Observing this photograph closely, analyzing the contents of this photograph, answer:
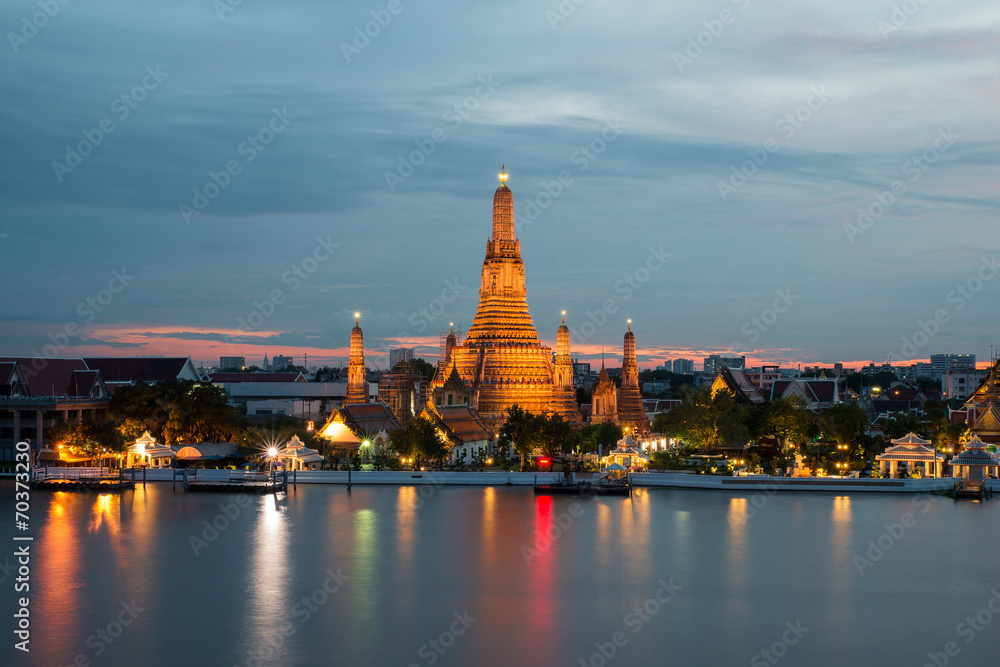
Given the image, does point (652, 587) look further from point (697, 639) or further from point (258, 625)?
point (258, 625)

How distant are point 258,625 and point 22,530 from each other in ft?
60.0

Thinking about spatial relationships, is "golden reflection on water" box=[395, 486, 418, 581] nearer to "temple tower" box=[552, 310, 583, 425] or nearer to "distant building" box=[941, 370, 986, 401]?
"temple tower" box=[552, 310, 583, 425]

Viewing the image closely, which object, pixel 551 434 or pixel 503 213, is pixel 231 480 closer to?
pixel 551 434

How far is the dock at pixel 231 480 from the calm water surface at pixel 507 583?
15.7 feet

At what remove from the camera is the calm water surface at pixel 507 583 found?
25.9 meters

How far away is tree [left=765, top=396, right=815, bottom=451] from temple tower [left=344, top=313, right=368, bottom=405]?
Result: 30.4m

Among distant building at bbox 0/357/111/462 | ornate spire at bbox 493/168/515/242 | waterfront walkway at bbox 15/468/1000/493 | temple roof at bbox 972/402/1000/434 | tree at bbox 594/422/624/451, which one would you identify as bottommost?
waterfront walkway at bbox 15/468/1000/493

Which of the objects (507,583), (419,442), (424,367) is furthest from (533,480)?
(424,367)

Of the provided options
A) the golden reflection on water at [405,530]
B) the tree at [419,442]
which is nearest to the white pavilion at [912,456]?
the tree at [419,442]

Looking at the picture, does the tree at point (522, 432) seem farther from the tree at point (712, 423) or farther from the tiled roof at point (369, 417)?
the tree at point (712, 423)

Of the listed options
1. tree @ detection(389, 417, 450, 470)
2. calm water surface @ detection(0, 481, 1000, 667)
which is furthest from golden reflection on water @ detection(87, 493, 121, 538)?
tree @ detection(389, 417, 450, 470)

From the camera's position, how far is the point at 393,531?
41062 mm

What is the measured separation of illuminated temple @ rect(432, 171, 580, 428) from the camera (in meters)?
79.5

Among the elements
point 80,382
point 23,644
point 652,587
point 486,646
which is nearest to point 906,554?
point 652,587
